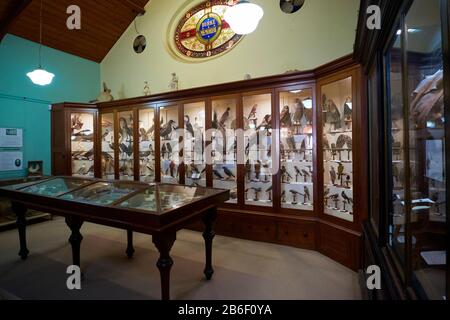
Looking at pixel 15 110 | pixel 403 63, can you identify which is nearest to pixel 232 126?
pixel 403 63

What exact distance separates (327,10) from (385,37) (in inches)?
92.1

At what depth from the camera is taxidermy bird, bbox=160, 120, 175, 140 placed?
14.5ft

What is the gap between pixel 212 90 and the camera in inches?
152

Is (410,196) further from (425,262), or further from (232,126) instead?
(232,126)

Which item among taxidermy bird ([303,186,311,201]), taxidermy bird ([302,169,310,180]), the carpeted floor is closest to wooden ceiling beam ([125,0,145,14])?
the carpeted floor

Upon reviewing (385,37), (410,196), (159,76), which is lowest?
(410,196)

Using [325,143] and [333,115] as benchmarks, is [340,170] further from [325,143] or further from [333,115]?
[333,115]

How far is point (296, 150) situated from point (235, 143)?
986 millimetres

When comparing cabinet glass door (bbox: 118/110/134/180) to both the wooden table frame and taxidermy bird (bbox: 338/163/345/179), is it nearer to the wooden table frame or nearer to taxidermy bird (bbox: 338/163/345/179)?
the wooden table frame

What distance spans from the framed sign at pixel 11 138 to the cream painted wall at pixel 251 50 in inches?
84.5

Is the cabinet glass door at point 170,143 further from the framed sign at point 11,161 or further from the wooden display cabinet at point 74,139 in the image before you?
the framed sign at point 11,161

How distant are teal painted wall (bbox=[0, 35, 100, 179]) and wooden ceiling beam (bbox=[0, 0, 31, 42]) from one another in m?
0.44

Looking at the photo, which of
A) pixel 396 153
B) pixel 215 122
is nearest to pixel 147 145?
pixel 215 122

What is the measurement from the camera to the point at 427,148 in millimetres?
1107
